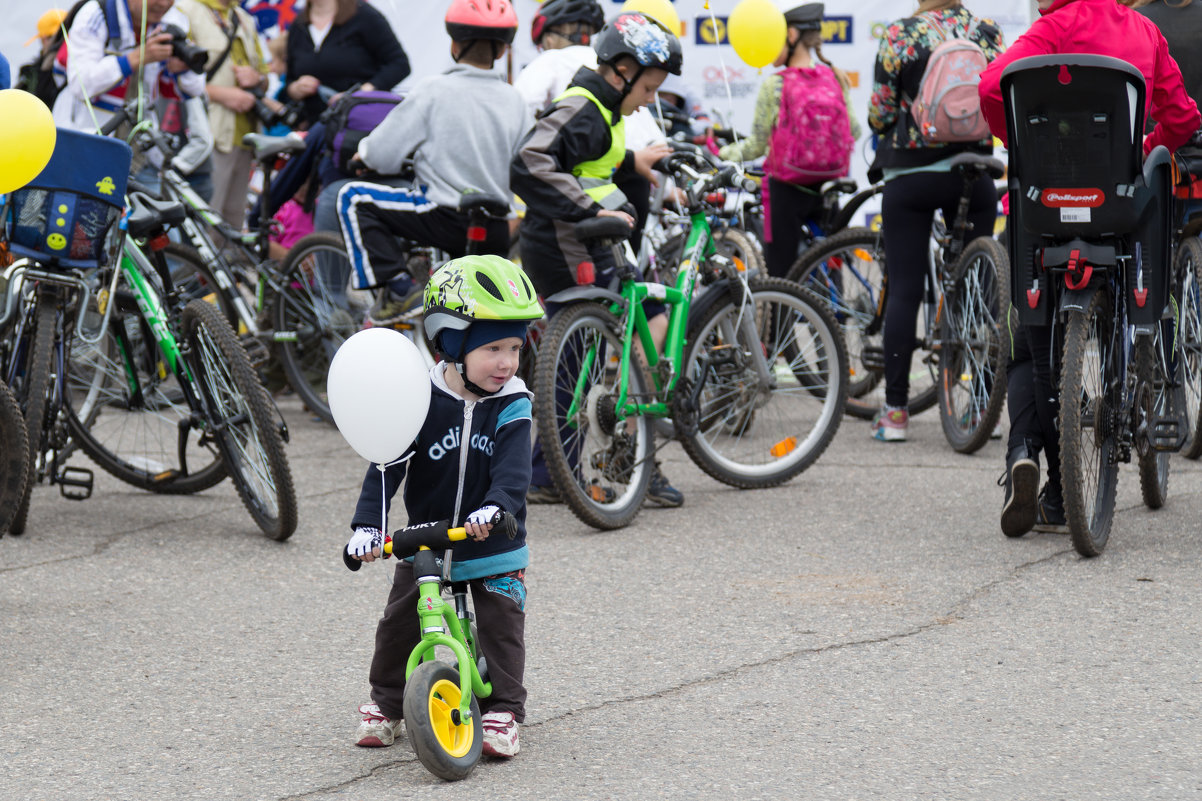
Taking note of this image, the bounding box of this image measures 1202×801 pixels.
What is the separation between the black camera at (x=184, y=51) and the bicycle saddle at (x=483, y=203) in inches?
80.1

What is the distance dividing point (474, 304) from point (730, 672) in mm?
1271

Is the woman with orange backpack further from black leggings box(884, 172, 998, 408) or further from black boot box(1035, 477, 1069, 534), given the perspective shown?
black boot box(1035, 477, 1069, 534)

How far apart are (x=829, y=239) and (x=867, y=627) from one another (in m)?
3.88

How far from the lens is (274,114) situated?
397 inches

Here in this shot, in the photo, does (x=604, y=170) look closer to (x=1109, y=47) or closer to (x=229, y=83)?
(x=1109, y=47)

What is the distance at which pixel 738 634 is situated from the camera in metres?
4.51

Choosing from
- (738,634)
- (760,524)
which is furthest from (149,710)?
(760,524)

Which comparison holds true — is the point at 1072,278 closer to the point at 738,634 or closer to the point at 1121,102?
the point at 1121,102

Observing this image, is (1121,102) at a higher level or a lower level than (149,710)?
higher

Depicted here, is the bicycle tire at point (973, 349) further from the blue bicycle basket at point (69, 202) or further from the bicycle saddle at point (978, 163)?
the blue bicycle basket at point (69, 202)

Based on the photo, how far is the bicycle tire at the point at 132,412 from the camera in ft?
19.8

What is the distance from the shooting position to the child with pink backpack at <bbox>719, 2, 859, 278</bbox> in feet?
27.8

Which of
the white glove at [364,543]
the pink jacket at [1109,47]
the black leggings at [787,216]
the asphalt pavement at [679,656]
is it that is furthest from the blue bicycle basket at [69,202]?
the black leggings at [787,216]

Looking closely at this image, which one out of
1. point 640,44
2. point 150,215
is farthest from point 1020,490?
point 150,215
